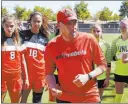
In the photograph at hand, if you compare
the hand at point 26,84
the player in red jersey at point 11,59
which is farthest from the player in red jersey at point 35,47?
the player in red jersey at point 11,59

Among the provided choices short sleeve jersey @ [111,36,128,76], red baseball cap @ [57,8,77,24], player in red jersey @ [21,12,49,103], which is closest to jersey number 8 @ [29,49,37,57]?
player in red jersey @ [21,12,49,103]

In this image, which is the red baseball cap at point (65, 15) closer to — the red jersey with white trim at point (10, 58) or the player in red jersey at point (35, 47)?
the red jersey with white trim at point (10, 58)

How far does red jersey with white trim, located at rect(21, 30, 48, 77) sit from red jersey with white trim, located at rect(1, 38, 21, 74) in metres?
0.42

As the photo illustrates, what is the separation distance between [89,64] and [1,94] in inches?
100

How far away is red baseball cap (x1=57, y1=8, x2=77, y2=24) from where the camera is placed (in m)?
3.62

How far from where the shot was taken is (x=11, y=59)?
228 inches

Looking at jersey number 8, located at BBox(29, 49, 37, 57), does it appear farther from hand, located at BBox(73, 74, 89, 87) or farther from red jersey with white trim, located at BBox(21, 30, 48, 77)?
hand, located at BBox(73, 74, 89, 87)

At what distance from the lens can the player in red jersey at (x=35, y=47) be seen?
6.27 meters

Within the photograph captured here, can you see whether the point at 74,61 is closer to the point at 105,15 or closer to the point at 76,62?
the point at 76,62

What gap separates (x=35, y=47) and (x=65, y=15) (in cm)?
271

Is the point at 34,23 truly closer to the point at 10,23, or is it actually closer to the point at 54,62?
the point at 10,23

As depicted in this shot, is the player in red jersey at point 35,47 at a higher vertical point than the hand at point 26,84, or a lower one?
higher

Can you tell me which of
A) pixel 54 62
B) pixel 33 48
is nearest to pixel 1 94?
pixel 33 48

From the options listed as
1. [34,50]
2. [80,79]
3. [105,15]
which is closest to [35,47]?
A: [34,50]
